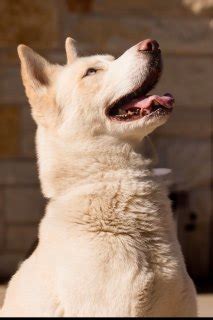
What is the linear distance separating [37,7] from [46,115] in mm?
2972

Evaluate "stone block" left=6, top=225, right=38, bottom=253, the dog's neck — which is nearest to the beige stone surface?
"stone block" left=6, top=225, right=38, bottom=253

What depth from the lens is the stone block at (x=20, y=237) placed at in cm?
676

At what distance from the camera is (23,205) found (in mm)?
6770

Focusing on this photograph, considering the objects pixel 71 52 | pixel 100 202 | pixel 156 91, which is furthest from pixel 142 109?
pixel 156 91

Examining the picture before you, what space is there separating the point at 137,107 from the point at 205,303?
270cm

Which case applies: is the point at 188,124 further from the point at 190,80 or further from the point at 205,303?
the point at 205,303

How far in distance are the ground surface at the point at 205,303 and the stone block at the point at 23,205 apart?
58 cm

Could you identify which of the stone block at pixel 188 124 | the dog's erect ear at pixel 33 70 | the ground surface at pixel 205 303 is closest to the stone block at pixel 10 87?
the stone block at pixel 188 124

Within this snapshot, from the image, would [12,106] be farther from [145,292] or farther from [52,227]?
[145,292]

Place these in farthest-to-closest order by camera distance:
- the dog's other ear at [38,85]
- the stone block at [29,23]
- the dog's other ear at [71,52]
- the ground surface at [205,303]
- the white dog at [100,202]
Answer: the stone block at [29,23] → the ground surface at [205,303] → the dog's other ear at [71,52] → the dog's other ear at [38,85] → the white dog at [100,202]

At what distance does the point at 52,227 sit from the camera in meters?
Answer: 3.66

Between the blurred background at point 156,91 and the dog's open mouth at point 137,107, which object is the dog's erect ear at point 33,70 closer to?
the dog's open mouth at point 137,107

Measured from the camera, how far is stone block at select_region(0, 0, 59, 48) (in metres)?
6.65

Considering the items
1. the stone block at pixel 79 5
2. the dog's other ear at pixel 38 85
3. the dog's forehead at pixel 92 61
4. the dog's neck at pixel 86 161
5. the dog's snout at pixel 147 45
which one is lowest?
the dog's neck at pixel 86 161
